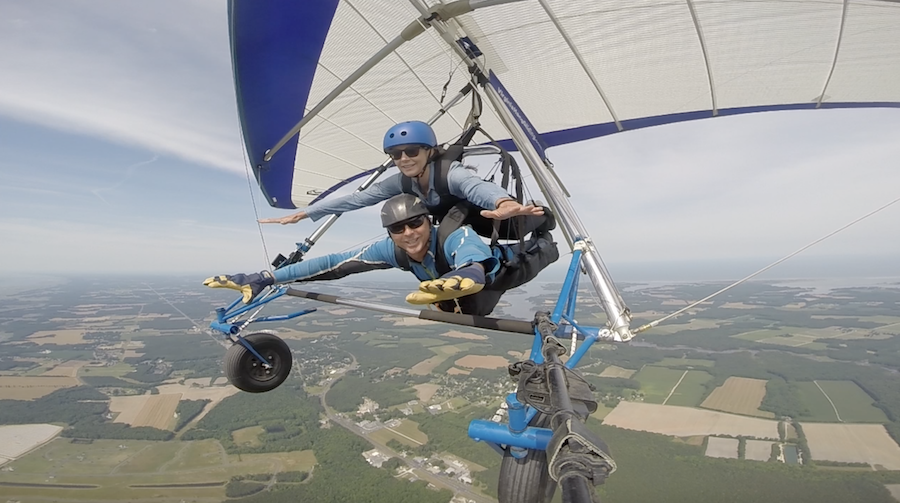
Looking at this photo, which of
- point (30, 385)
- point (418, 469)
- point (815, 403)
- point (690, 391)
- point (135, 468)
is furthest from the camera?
point (30, 385)

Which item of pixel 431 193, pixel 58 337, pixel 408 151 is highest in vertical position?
pixel 408 151

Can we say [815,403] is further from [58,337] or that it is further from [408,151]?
[58,337]

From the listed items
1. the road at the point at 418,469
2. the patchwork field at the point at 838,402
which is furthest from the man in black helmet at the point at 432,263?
the patchwork field at the point at 838,402

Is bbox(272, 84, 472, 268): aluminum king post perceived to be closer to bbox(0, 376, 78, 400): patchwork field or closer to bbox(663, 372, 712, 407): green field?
bbox(663, 372, 712, 407): green field

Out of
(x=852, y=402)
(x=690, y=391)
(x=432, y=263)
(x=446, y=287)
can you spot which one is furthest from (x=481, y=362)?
(x=446, y=287)

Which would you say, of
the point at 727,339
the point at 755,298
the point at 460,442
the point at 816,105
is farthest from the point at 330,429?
the point at 755,298

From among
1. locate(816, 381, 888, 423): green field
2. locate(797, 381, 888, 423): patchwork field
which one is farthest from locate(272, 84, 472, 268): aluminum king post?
locate(816, 381, 888, 423): green field

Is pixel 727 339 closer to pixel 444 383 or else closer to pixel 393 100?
pixel 444 383
